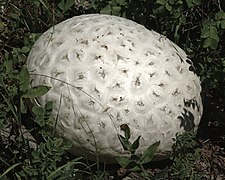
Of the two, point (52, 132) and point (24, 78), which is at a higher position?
point (24, 78)

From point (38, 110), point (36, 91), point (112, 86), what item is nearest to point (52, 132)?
point (38, 110)

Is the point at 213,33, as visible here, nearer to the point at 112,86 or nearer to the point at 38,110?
the point at 112,86

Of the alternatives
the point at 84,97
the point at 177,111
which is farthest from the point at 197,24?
the point at 84,97

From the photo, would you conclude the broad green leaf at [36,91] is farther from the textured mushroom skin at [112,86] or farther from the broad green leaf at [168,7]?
the broad green leaf at [168,7]

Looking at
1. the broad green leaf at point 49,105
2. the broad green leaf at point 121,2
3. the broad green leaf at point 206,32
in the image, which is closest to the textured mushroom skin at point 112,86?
the broad green leaf at point 49,105

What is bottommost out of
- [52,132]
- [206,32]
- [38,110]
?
[52,132]

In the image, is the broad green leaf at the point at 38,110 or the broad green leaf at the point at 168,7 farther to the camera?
the broad green leaf at the point at 168,7
